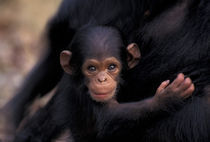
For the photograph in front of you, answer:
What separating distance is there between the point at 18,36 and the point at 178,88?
186 inches

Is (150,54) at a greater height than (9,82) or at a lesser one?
greater

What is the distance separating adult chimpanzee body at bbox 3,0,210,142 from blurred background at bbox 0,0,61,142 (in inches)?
90.4

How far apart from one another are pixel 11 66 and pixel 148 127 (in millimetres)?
3565

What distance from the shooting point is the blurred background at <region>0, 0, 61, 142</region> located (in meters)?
6.08

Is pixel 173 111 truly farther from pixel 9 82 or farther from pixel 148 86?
pixel 9 82

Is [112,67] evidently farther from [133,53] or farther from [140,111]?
[140,111]

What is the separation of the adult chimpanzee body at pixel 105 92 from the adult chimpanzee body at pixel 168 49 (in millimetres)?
82

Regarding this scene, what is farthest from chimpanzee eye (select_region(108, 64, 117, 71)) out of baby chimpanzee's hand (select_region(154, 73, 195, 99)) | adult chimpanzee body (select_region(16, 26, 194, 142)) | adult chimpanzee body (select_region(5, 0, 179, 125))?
baby chimpanzee's hand (select_region(154, 73, 195, 99))

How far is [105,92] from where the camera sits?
311 centimetres

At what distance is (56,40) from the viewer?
4277mm

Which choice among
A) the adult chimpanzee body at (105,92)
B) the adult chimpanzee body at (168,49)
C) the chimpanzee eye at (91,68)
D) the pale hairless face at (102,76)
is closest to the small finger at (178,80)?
the adult chimpanzee body at (105,92)

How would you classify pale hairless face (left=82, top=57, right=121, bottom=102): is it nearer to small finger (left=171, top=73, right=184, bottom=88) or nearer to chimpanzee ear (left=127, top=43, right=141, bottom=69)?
chimpanzee ear (left=127, top=43, right=141, bottom=69)

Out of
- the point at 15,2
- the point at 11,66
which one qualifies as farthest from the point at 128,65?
the point at 15,2

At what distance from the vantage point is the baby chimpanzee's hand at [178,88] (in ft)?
9.29
